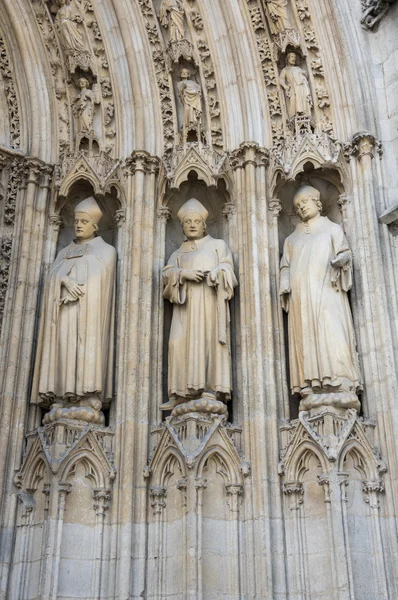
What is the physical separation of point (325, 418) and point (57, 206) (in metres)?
3.62

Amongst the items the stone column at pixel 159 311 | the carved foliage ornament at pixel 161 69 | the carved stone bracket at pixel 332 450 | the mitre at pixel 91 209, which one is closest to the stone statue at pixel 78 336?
the mitre at pixel 91 209

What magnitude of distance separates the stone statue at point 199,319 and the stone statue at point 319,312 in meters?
0.59

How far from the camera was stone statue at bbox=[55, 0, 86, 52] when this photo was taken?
336 inches

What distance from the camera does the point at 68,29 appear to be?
8.55 meters

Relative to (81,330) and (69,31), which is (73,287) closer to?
(81,330)

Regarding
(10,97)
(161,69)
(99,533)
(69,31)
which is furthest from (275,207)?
(99,533)

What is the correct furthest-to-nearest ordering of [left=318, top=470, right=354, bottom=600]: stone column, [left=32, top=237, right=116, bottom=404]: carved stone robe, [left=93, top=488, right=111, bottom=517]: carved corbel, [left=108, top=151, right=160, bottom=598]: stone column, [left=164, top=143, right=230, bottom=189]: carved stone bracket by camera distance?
[left=164, top=143, right=230, bottom=189]: carved stone bracket
[left=32, top=237, right=116, bottom=404]: carved stone robe
[left=93, top=488, right=111, bottom=517]: carved corbel
[left=108, top=151, right=160, bottom=598]: stone column
[left=318, top=470, right=354, bottom=600]: stone column

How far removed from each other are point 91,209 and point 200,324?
5.88 ft

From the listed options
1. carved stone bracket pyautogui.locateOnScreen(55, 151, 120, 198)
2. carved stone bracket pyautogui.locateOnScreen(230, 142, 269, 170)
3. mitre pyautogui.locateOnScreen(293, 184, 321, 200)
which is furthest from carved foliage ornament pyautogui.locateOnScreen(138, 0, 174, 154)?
mitre pyautogui.locateOnScreen(293, 184, 321, 200)

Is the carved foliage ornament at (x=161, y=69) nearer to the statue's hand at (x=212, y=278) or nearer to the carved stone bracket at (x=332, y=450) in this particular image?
the statue's hand at (x=212, y=278)

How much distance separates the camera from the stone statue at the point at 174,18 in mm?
8469

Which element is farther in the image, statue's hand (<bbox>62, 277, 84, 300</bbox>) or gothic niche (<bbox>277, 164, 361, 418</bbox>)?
statue's hand (<bbox>62, 277, 84, 300</bbox>)

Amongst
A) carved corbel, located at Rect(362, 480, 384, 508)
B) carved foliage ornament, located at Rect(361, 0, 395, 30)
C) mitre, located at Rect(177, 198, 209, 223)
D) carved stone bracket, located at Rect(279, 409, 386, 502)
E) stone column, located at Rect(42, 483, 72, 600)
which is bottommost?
stone column, located at Rect(42, 483, 72, 600)

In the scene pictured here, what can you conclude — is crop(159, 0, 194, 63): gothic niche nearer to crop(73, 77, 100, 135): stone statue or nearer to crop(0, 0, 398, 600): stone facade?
crop(0, 0, 398, 600): stone facade
